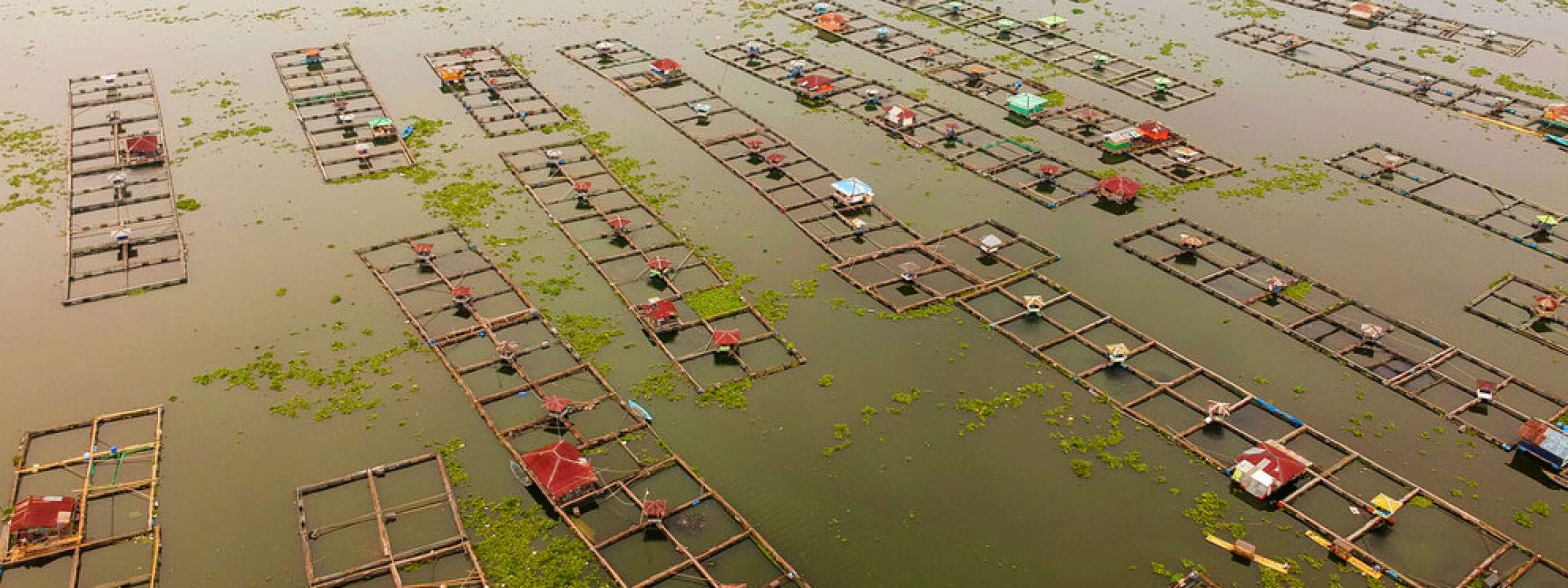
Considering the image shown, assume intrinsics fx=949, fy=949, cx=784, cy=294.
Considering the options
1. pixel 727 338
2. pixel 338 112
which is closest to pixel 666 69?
pixel 338 112

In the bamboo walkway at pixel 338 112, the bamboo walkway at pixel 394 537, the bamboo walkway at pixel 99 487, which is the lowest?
the bamboo walkway at pixel 394 537

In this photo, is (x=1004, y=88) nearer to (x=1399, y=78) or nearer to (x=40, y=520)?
(x=1399, y=78)

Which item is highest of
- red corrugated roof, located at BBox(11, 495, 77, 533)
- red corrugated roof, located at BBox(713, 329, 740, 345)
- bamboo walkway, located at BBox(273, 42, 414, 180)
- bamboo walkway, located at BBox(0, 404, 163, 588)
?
red corrugated roof, located at BBox(11, 495, 77, 533)

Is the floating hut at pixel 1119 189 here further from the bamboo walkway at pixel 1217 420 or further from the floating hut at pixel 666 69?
the floating hut at pixel 666 69

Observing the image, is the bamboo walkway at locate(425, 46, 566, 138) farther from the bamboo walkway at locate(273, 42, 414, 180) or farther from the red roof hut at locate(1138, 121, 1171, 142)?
the red roof hut at locate(1138, 121, 1171, 142)

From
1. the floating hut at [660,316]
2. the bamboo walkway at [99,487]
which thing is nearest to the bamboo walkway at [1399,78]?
the floating hut at [660,316]

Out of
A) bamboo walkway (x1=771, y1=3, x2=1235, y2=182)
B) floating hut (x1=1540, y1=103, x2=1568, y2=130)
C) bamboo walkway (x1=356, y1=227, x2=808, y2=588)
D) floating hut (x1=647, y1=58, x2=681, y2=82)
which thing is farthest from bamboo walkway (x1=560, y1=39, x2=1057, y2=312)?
floating hut (x1=1540, y1=103, x2=1568, y2=130)
